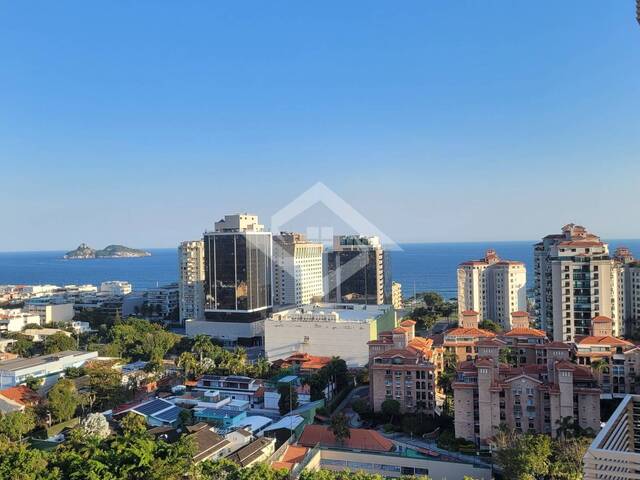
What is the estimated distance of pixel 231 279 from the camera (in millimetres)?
27047

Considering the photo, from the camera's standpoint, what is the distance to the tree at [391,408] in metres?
14.1

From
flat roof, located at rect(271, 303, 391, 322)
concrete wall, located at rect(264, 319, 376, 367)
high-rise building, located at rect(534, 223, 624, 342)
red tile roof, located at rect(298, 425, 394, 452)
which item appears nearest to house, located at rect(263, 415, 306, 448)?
red tile roof, located at rect(298, 425, 394, 452)

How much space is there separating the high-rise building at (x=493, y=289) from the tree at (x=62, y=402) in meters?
18.5

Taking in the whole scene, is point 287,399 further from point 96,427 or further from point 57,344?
point 57,344

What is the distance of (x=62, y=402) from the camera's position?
14.6 metres

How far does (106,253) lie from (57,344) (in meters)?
124

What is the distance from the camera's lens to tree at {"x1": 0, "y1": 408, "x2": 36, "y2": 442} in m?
12.6

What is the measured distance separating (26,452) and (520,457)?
878 centimetres

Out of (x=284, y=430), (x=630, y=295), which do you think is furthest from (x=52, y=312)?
(x=630, y=295)

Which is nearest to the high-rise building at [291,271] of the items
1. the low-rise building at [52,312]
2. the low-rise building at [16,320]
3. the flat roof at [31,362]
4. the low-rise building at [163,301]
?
the low-rise building at [163,301]

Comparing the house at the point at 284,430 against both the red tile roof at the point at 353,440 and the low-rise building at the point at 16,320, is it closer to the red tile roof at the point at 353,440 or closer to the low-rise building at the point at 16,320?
the red tile roof at the point at 353,440

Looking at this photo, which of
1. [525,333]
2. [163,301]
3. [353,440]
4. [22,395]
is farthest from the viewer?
[163,301]

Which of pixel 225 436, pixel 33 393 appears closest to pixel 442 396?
pixel 225 436

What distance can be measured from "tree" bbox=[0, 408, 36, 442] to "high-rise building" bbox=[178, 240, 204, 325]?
18.7m
